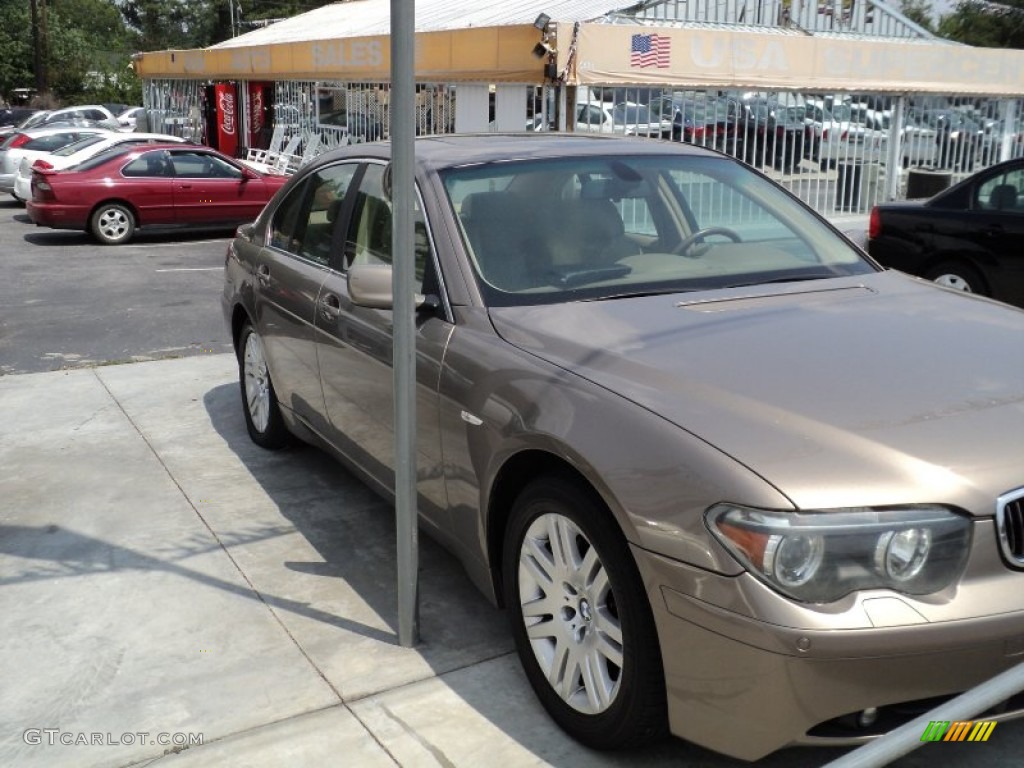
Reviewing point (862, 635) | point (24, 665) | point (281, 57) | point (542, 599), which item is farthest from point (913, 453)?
point (281, 57)

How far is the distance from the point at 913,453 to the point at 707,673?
0.71 m

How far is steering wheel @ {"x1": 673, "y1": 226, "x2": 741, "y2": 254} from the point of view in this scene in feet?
13.9

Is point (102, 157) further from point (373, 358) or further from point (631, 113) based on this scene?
point (373, 358)

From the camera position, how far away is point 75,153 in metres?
18.5

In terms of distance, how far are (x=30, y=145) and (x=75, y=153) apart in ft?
9.78

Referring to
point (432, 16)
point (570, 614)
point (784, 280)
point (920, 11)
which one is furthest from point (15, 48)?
point (570, 614)

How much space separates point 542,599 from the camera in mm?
3299

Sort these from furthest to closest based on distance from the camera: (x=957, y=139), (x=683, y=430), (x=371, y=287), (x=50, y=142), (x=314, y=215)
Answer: (x=50, y=142) → (x=957, y=139) → (x=314, y=215) → (x=371, y=287) → (x=683, y=430)

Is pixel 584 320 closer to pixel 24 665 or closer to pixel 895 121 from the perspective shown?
pixel 24 665

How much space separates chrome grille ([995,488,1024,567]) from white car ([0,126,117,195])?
20.4m

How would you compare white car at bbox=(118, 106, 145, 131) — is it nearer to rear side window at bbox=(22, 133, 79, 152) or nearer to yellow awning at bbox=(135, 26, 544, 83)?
yellow awning at bbox=(135, 26, 544, 83)

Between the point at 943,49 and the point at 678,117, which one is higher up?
the point at 943,49

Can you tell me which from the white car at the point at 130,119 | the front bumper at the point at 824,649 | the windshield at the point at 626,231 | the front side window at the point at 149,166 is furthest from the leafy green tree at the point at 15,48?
the front bumper at the point at 824,649

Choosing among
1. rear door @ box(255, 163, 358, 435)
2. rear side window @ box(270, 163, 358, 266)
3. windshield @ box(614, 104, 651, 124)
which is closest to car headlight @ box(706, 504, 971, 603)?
rear door @ box(255, 163, 358, 435)
